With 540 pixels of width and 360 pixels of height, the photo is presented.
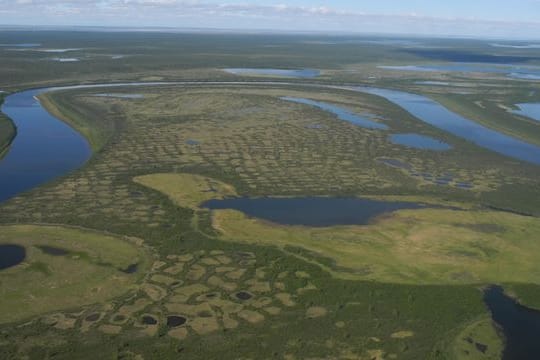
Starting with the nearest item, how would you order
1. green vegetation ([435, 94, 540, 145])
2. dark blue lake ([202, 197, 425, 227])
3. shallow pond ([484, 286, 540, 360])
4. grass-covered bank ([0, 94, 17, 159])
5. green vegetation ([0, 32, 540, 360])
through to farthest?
shallow pond ([484, 286, 540, 360]) < green vegetation ([0, 32, 540, 360]) < dark blue lake ([202, 197, 425, 227]) < grass-covered bank ([0, 94, 17, 159]) < green vegetation ([435, 94, 540, 145])

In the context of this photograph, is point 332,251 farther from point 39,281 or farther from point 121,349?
point 39,281

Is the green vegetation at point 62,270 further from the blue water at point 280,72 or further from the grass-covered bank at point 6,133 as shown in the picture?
the blue water at point 280,72

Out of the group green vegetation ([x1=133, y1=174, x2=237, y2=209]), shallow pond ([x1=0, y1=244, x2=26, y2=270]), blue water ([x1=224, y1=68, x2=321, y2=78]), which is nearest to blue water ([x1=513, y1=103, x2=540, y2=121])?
blue water ([x1=224, y1=68, x2=321, y2=78])

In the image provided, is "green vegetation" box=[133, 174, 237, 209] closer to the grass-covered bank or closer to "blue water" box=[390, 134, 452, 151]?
the grass-covered bank

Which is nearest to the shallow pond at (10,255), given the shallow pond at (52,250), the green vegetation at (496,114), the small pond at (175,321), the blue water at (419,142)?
the shallow pond at (52,250)

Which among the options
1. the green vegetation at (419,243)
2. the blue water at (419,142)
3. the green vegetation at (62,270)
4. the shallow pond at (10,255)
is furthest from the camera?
the blue water at (419,142)

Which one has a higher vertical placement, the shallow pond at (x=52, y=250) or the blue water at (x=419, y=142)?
the blue water at (x=419, y=142)
